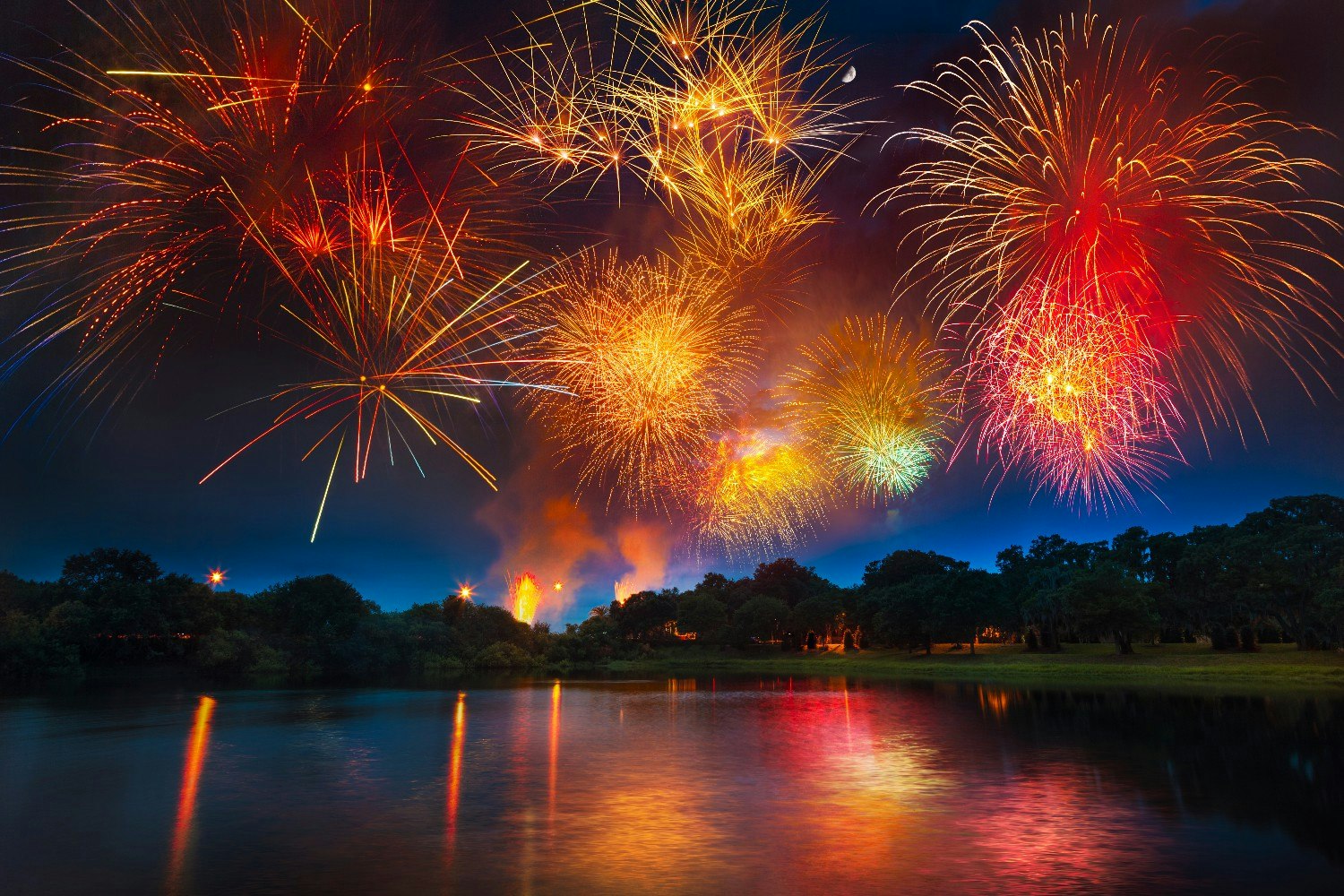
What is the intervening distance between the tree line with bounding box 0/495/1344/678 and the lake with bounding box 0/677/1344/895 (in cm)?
3096

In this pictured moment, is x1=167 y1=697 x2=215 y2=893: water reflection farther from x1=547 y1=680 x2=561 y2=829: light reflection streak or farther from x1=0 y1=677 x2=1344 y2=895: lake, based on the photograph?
x1=547 y1=680 x2=561 y2=829: light reflection streak

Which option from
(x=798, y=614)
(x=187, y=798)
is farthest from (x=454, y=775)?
(x=798, y=614)

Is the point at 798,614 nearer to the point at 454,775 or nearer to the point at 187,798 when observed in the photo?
the point at 454,775

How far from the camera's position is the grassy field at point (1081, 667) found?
5400 centimetres

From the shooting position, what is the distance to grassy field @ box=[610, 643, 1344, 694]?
54.0 meters

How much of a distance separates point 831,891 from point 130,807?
17.8 metres

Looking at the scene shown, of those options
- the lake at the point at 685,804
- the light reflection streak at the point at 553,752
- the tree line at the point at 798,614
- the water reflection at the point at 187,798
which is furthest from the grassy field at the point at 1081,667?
the water reflection at the point at 187,798

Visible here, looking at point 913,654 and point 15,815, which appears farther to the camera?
point 913,654

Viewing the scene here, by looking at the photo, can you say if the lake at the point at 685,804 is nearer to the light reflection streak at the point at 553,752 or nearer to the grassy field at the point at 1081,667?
the light reflection streak at the point at 553,752

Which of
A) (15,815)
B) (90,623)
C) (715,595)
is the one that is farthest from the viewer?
(715,595)

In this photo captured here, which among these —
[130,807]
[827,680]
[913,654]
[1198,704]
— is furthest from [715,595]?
[130,807]

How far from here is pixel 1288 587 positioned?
6425cm

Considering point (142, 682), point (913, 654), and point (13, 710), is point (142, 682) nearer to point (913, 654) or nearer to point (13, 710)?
point (13, 710)

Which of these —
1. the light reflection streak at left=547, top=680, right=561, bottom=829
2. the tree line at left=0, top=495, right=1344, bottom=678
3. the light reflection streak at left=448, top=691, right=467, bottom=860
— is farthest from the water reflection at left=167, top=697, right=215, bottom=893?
the tree line at left=0, top=495, right=1344, bottom=678
